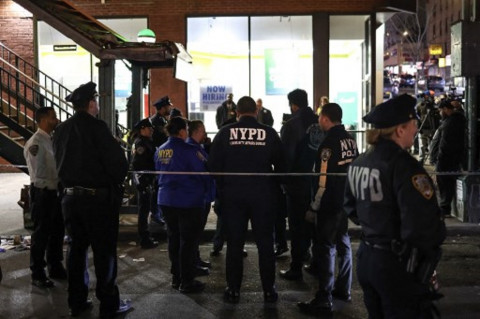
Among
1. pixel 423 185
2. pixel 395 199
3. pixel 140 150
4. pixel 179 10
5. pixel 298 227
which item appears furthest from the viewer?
pixel 179 10

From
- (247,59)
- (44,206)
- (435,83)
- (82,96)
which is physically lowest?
(44,206)

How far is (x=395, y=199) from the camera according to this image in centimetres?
358

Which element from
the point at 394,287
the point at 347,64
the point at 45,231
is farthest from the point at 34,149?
the point at 347,64

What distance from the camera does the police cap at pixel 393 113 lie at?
3.70 metres

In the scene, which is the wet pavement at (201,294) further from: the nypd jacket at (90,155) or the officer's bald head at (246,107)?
the officer's bald head at (246,107)

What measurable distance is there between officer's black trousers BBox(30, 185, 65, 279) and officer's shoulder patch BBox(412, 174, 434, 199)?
189 inches

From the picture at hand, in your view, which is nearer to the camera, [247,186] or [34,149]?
[247,186]

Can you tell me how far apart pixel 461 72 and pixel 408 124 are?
688 centimetres

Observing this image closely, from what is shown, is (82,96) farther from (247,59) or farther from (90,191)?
(247,59)

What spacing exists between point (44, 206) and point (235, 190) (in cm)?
241

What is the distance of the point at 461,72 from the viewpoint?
998cm

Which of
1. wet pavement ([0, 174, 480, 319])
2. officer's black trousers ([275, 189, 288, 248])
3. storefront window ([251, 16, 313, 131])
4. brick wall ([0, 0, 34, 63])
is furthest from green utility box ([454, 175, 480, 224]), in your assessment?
brick wall ([0, 0, 34, 63])

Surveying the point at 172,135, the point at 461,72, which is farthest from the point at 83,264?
the point at 461,72

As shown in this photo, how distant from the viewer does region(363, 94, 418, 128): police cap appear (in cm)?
370
